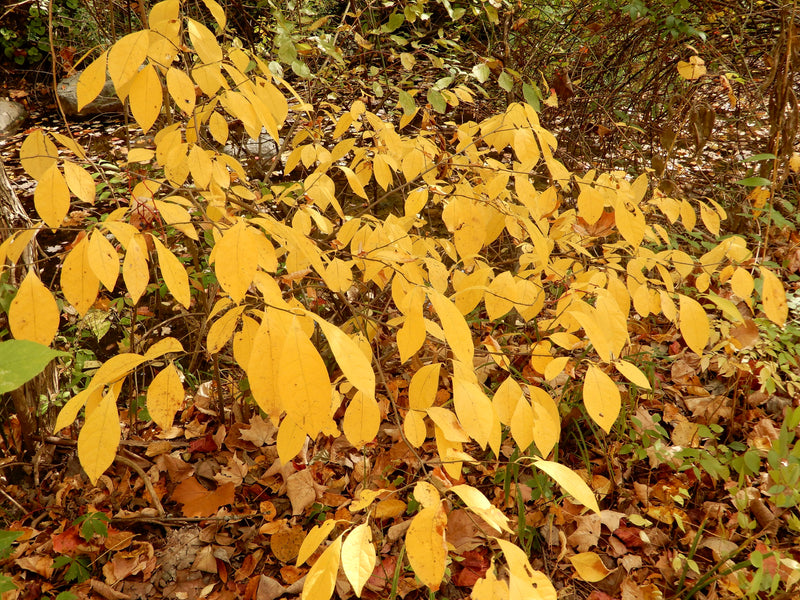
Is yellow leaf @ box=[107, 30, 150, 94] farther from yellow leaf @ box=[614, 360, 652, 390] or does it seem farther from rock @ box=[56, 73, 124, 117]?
rock @ box=[56, 73, 124, 117]

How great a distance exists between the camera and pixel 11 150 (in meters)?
4.33

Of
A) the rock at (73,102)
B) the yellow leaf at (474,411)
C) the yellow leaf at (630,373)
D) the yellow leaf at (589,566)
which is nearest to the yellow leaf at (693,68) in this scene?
the yellow leaf at (630,373)

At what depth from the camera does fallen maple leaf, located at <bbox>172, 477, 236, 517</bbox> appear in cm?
164

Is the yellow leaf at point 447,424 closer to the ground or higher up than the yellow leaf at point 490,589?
higher up

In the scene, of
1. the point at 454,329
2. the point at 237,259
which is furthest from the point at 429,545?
the point at 237,259

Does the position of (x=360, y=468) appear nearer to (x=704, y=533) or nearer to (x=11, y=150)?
(x=704, y=533)

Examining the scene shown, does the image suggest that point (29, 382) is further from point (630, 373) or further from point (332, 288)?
point (630, 373)

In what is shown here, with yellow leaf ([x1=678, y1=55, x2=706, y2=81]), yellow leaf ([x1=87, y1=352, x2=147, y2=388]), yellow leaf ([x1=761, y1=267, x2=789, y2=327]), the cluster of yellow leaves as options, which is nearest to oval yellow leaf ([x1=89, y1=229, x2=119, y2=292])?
the cluster of yellow leaves

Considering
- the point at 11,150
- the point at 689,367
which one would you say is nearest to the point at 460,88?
the point at 689,367

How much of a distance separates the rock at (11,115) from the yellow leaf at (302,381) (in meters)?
5.48

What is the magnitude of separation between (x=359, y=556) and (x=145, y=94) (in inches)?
31.1

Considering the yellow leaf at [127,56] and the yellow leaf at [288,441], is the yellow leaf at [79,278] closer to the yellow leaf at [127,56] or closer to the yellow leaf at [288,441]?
the yellow leaf at [127,56]

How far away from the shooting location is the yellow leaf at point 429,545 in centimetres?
68

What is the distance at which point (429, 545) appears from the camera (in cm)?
69
